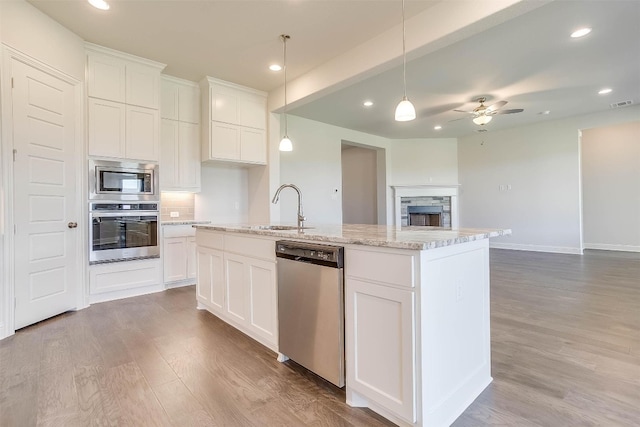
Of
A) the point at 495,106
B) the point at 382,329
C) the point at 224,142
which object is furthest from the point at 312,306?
the point at 495,106

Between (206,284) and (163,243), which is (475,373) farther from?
(163,243)

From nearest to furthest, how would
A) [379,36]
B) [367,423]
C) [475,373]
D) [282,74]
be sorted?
[367,423], [475,373], [379,36], [282,74]

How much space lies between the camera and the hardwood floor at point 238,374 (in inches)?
63.2

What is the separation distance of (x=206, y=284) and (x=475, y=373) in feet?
8.04

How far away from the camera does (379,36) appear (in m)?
3.38

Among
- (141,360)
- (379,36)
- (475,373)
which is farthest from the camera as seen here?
(379,36)

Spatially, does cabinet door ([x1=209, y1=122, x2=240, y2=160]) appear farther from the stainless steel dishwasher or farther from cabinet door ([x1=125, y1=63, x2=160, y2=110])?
the stainless steel dishwasher

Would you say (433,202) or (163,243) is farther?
(433,202)

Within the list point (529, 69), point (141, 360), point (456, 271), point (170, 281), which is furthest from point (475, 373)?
point (529, 69)

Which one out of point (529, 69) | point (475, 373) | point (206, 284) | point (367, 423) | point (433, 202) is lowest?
point (367, 423)

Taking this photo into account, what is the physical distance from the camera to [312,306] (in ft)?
6.12

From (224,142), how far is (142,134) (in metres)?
1.07

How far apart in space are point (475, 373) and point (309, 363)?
37.7 inches

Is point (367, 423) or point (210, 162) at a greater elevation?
point (210, 162)
